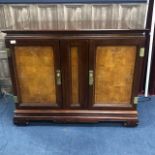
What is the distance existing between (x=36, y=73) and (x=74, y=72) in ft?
1.04

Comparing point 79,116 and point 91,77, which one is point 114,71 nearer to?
point 91,77

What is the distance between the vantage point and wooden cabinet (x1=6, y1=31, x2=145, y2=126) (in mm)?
1758

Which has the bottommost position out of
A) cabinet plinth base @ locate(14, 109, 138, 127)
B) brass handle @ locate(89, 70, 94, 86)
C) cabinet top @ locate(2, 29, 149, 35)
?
cabinet plinth base @ locate(14, 109, 138, 127)

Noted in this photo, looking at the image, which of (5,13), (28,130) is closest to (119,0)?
(5,13)

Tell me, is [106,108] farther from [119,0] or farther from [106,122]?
[119,0]

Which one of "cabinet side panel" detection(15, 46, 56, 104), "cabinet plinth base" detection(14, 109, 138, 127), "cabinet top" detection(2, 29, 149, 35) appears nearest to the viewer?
"cabinet top" detection(2, 29, 149, 35)

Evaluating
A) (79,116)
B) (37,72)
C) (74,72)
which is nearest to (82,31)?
(74,72)

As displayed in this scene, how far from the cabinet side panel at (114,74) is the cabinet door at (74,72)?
0.10 meters

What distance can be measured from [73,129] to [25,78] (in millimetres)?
608

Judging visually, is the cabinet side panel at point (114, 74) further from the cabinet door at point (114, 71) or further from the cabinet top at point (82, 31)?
the cabinet top at point (82, 31)

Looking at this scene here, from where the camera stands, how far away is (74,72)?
73.9 inches

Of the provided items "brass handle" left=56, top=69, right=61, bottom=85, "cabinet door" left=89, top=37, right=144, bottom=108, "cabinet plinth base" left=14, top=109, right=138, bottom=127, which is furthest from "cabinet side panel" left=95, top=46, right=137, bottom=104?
"brass handle" left=56, top=69, right=61, bottom=85

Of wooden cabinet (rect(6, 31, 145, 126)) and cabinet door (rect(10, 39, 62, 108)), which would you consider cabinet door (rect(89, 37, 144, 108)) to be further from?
cabinet door (rect(10, 39, 62, 108))

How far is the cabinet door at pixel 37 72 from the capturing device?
178 cm
